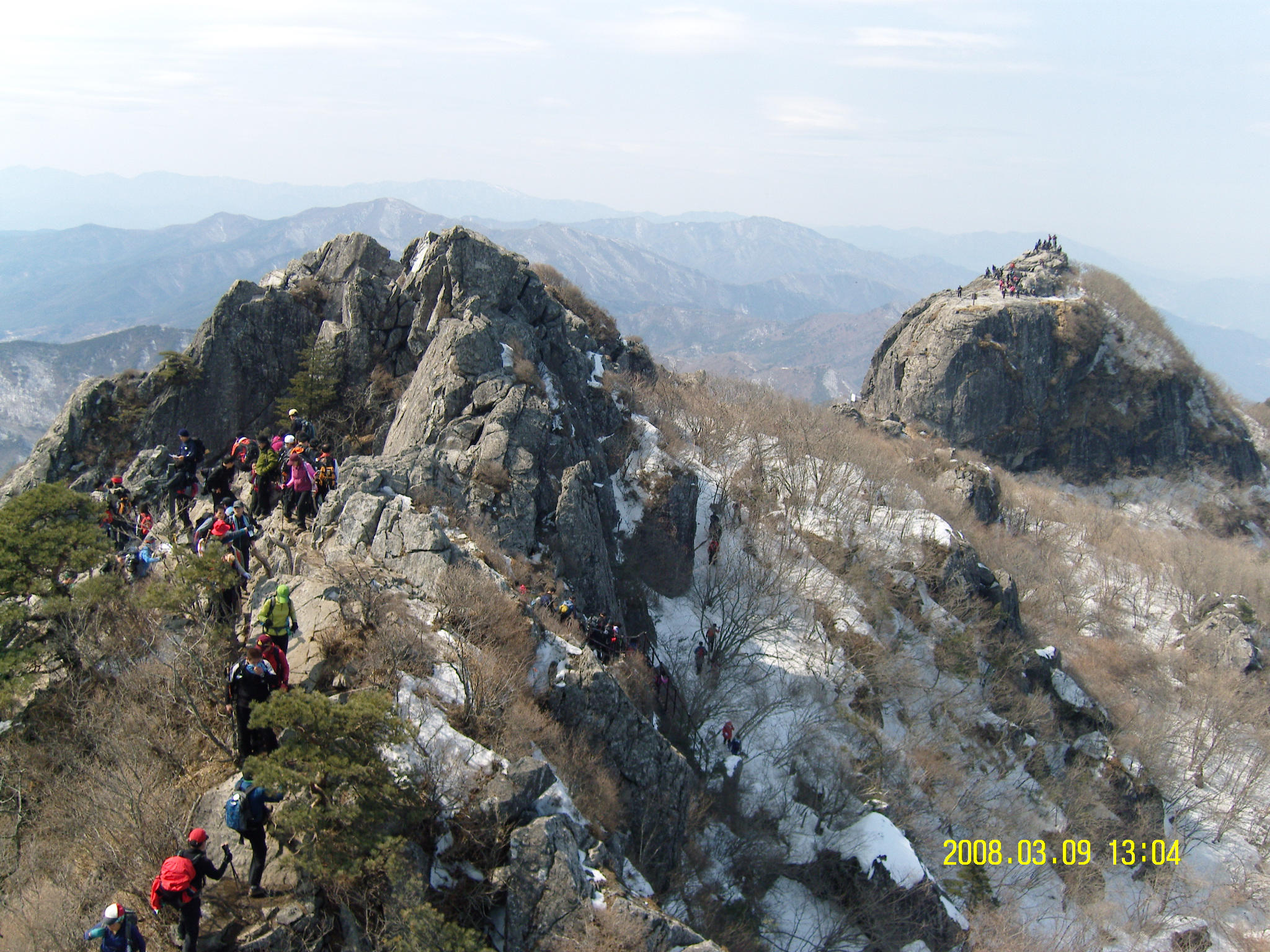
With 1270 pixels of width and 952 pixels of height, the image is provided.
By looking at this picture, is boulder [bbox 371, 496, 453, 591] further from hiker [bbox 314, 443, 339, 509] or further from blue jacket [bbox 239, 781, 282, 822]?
blue jacket [bbox 239, 781, 282, 822]

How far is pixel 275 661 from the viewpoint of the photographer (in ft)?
37.8

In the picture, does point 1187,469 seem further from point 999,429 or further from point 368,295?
point 368,295

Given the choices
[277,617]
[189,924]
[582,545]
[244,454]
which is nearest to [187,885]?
[189,924]

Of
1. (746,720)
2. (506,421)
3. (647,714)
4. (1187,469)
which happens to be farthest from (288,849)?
(1187,469)

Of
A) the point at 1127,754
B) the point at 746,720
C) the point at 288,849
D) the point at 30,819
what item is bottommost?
the point at 1127,754

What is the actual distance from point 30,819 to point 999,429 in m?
83.6

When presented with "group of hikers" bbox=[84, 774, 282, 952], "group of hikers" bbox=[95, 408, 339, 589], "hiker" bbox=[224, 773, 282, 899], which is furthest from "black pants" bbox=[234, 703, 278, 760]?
"group of hikers" bbox=[95, 408, 339, 589]

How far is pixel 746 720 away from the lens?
2792 centimetres

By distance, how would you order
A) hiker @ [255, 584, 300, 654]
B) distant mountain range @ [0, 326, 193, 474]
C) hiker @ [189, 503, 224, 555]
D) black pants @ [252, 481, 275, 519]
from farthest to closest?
distant mountain range @ [0, 326, 193, 474] → black pants @ [252, 481, 275, 519] → hiker @ [189, 503, 224, 555] → hiker @ [255, 584, 300, 654]

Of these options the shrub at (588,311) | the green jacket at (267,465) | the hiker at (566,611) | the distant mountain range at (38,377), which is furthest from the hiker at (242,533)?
the distant mountain range at (38,377)

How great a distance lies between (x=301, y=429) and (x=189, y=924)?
1935cm

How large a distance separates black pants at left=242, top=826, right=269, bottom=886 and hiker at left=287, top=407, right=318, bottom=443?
1677 cm

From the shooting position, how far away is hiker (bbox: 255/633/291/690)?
37.4 ft

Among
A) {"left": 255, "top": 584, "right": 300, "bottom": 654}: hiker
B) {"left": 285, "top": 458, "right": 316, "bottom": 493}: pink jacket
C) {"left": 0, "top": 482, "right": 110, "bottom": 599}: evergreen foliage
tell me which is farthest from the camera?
{"left": 285, "top": 458, "right": 316, "bottom": 493}: pink jacket
